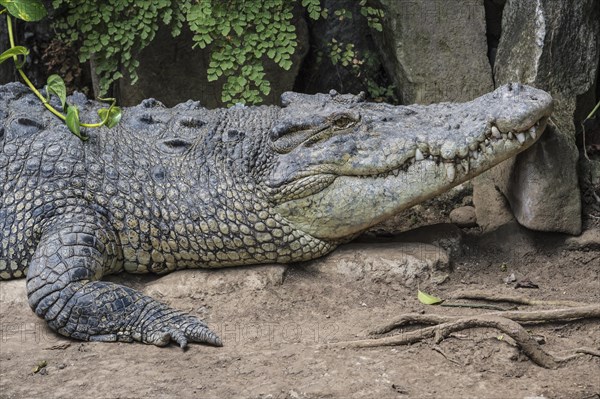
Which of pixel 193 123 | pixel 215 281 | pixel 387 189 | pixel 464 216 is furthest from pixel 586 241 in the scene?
pixel 193 123

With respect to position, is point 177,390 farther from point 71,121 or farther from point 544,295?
point 544,295

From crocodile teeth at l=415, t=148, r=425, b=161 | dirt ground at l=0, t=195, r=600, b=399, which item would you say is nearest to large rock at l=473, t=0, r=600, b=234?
dirt ground at l=0, t=195, r=600, b=399

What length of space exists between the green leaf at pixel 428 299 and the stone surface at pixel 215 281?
30.5 inches

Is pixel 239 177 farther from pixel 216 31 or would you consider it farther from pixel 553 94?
pixel 553 94

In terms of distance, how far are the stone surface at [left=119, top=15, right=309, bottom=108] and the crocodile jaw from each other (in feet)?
5.59

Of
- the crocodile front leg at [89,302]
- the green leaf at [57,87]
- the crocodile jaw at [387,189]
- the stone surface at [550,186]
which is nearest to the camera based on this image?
the green leaf at [57,87]

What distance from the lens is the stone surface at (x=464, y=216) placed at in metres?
5.53

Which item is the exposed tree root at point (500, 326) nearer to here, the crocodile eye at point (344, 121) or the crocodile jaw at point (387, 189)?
the crocodile jaw at point (387, 189)

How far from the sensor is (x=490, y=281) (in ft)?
16.2

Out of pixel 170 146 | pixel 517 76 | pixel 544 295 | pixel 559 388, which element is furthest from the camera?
pixel 517 76

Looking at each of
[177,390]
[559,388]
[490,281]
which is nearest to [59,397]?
[177,390]

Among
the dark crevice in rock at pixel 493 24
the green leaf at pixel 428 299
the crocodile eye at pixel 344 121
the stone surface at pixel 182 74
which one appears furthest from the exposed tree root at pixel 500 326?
the stone surface at pixel 182 74

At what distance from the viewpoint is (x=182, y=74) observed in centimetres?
637

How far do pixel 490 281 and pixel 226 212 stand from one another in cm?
155
